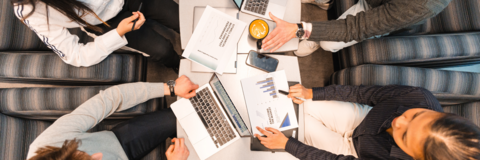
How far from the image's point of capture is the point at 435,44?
1.28m

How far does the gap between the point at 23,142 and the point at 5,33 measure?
676 mm

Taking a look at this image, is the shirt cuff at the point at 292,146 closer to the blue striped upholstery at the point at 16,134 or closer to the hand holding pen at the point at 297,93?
the hand holding pen at the point at 297,93

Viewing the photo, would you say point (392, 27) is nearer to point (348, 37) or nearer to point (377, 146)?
point (348, 37)

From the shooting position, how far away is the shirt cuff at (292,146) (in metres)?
1.06

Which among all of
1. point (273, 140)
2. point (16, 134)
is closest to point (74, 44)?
point (16, 134)

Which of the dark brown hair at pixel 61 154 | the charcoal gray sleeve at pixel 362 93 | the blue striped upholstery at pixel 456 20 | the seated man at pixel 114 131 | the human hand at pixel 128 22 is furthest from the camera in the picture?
the blue striped upholstery at pixel 456 20

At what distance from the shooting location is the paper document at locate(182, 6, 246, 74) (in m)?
1.12

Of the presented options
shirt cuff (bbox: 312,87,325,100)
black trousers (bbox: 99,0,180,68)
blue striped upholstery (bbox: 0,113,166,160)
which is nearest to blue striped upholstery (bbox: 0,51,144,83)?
black trousers (bbox: 99,0,180,68)

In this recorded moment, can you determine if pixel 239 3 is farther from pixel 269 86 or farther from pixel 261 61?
pixel 269 86

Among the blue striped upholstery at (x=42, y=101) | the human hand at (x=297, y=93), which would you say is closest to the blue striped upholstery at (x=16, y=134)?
the blue striped upholstery at (x=42, y=101)

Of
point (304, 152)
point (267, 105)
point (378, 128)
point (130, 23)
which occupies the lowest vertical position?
point (304, 152)

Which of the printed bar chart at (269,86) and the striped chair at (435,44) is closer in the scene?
the printed bar chart at (269,86)

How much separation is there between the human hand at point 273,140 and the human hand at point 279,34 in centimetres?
45

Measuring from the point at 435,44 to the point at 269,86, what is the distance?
108 cm
